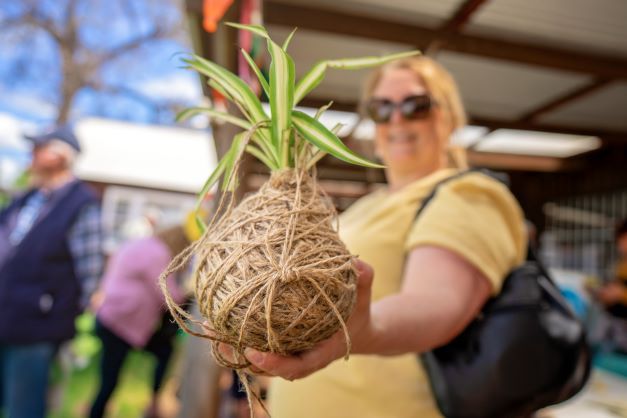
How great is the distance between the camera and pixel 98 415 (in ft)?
11.8

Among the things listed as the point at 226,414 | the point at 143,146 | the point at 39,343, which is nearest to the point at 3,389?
the point at 39,343

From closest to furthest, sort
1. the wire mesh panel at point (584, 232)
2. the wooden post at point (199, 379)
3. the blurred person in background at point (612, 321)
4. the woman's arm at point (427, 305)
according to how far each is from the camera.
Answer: the woman's arm at point (427, 305) < the wooden post at point (199, 379) < the blurred person in background at point (612, 321) < the wire mesh panel at point (584, 232)

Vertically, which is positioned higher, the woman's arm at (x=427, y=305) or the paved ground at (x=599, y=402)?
the woman's arm at (x=427, y=305)

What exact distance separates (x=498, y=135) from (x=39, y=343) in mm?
5740

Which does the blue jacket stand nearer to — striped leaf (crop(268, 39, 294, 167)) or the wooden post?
the wooden post

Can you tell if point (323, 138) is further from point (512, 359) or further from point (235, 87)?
point (512, 359)

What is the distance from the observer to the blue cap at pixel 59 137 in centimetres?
321

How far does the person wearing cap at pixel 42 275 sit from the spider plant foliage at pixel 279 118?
2420mm

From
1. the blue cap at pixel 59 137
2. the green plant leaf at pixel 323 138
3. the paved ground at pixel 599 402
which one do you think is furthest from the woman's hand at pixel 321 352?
the blue cap at pixel 59 137

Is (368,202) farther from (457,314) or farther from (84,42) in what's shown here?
(84,42)

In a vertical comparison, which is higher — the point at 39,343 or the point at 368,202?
the point at 368,202

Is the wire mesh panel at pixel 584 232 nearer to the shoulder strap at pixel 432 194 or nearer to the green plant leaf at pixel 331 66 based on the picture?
the shoulder strap at pixel 432 194

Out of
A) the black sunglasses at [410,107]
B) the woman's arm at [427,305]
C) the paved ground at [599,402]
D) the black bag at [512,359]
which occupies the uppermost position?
the black sunglasses at [410,107]

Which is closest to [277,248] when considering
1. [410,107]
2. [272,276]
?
[272,276]
